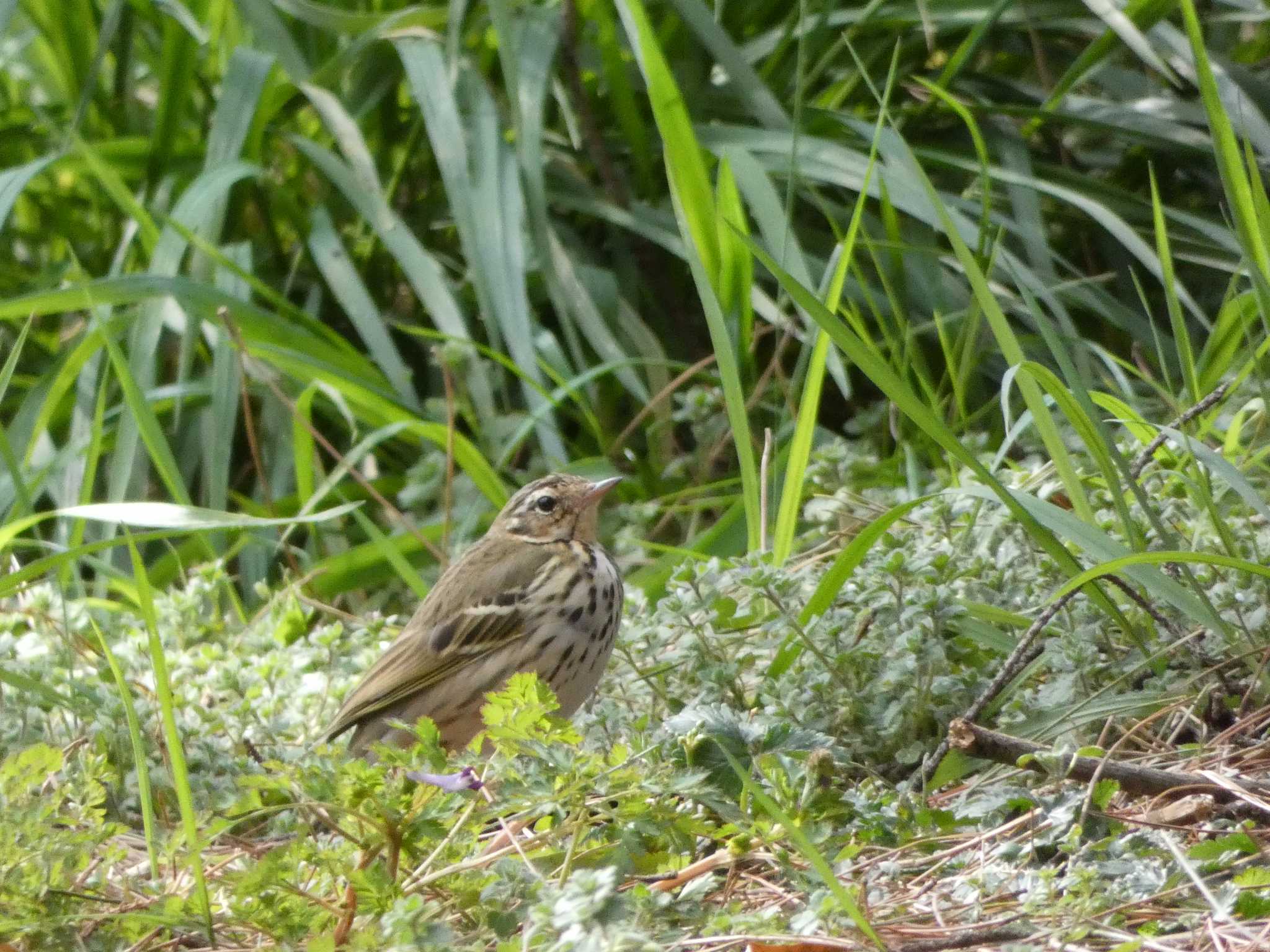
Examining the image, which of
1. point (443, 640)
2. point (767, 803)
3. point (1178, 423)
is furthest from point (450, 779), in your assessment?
point (443, 640)

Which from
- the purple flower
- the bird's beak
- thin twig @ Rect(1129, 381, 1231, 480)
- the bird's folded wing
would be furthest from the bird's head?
the purple flower

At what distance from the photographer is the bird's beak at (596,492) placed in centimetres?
431

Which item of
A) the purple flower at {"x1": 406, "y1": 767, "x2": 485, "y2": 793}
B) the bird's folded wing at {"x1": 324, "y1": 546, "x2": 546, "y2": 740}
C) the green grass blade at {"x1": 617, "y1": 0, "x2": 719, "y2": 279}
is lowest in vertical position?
the bird's folded wing at {"x1": 324, "y1": 546, "x2": 546, "y2": 740}

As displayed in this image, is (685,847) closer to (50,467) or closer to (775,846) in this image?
(775,846)

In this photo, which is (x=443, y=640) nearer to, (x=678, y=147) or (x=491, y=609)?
(x=491, y=609)

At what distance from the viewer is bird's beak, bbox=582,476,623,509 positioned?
4.31m

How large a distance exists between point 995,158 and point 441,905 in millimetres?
3671

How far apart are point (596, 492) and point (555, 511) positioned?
0.38 ft

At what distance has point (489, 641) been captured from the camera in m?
4.00

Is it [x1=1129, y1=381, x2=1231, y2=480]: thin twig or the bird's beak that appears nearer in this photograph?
[x1=1129, y1=381, x2=1231, y2=480]: thin twig

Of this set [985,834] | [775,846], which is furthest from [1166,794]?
[775,846]

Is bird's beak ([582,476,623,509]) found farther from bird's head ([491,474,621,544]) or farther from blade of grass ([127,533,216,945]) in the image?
blade of grass ([127,533,216,945])

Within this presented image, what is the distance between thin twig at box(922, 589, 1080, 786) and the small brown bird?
3.39ft

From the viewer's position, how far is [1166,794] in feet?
8.54
